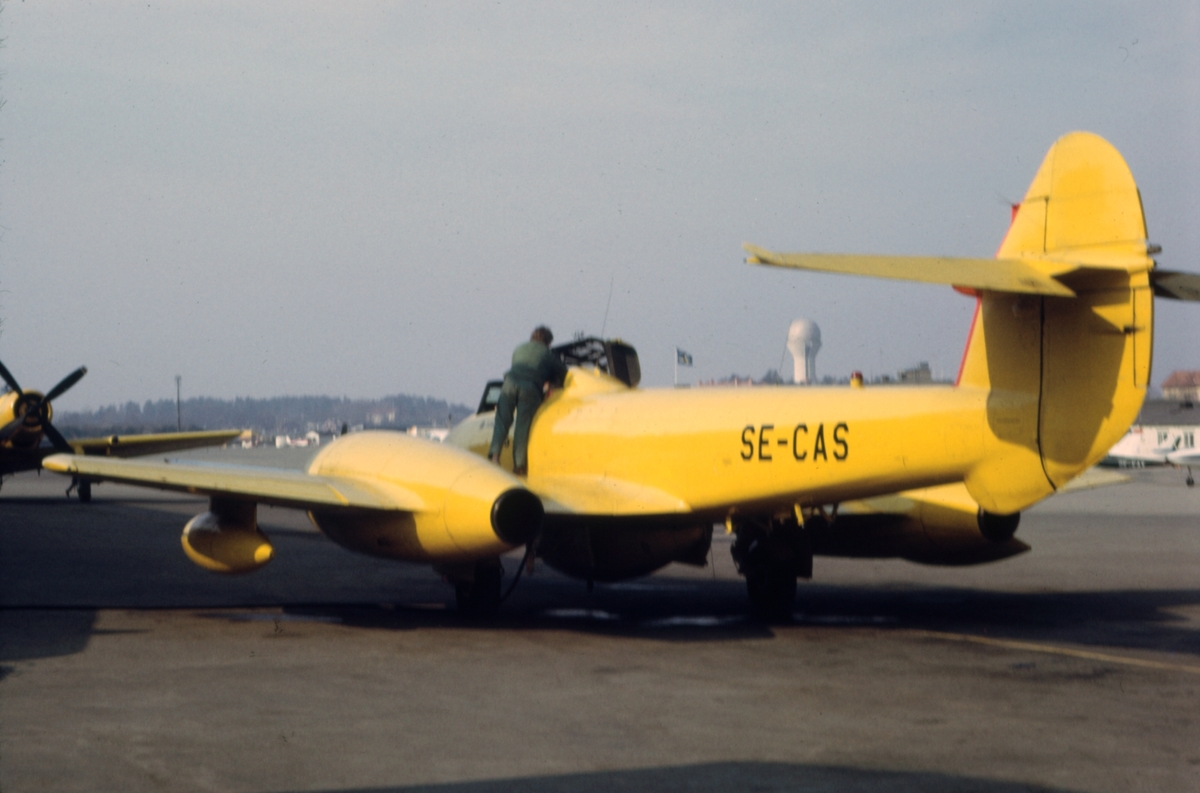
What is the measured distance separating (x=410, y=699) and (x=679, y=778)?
2.64 m

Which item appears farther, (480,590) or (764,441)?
(480,590)

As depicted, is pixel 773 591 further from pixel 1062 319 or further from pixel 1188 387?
pixel 1188 387

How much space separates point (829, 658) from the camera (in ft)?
31.7

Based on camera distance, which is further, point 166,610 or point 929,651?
point 166,610

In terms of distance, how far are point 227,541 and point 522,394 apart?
3.30m

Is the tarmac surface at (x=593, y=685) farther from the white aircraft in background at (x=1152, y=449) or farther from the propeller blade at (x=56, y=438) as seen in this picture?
the white aircraft in background at (x=1152, y=449)

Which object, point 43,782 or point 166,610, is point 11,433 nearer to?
point 166,610

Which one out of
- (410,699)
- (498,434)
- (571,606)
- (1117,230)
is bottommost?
(571,606)

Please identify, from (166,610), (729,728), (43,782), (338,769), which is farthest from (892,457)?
(166,610)

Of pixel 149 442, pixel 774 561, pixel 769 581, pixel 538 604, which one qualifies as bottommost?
pixel 149 442

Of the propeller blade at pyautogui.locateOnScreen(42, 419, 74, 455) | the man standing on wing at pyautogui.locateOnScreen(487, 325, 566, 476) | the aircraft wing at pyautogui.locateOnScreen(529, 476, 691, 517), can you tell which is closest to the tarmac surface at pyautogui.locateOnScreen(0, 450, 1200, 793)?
the aircraft wing at pyautogui.locateOnScreen(529, 476, 691, 517)

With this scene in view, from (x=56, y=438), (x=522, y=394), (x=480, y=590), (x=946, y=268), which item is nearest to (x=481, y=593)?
(x=480, y=590)

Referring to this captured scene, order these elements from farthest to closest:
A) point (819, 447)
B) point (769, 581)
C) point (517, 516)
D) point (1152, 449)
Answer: point (1152, 449)
point (769, 581)
point (517, 516)
point (819, 447)

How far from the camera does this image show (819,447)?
32.1 ft
